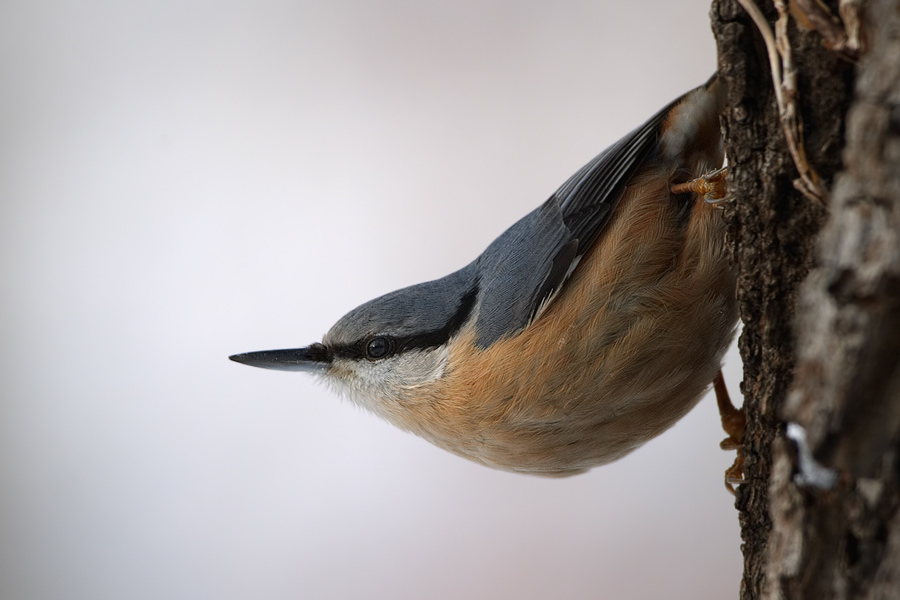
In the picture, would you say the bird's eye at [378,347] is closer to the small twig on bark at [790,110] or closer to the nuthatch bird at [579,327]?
the nuthatch bird at [579,327]

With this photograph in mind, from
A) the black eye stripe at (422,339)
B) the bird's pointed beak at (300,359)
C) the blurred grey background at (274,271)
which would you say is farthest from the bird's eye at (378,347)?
the blurred grey background at (274,271)

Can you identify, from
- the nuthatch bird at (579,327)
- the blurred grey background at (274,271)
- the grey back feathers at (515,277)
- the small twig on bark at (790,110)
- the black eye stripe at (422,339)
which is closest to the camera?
the small twig on bark at (790,110)

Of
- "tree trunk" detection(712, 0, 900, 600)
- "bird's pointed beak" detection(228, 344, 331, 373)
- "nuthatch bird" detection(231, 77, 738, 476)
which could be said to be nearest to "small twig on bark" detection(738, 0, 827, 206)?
"tree trunk" detection(712, 0, 900, 600)

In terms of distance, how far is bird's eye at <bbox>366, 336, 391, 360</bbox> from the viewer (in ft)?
4.90

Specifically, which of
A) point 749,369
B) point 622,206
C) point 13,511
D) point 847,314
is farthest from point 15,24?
point 847,314

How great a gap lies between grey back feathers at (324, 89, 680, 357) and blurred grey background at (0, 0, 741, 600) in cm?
74

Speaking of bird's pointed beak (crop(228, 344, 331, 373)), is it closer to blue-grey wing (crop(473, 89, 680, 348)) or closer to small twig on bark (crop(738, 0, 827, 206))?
blue-grey wing (crop(473, 89, 680, 348))

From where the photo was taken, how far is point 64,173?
2230 millimetres

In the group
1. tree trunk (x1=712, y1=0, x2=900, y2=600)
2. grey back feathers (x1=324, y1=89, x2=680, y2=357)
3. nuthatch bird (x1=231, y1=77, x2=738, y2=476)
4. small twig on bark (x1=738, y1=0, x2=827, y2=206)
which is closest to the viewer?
tree trunk (x1=712, y1=0, x2=900, y2=600)

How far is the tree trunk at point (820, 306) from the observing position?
1.50ft

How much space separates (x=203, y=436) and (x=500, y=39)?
164 cm

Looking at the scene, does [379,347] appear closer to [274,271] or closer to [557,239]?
[557,239]

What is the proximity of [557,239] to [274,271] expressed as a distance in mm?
1227

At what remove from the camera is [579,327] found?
4.03ft
